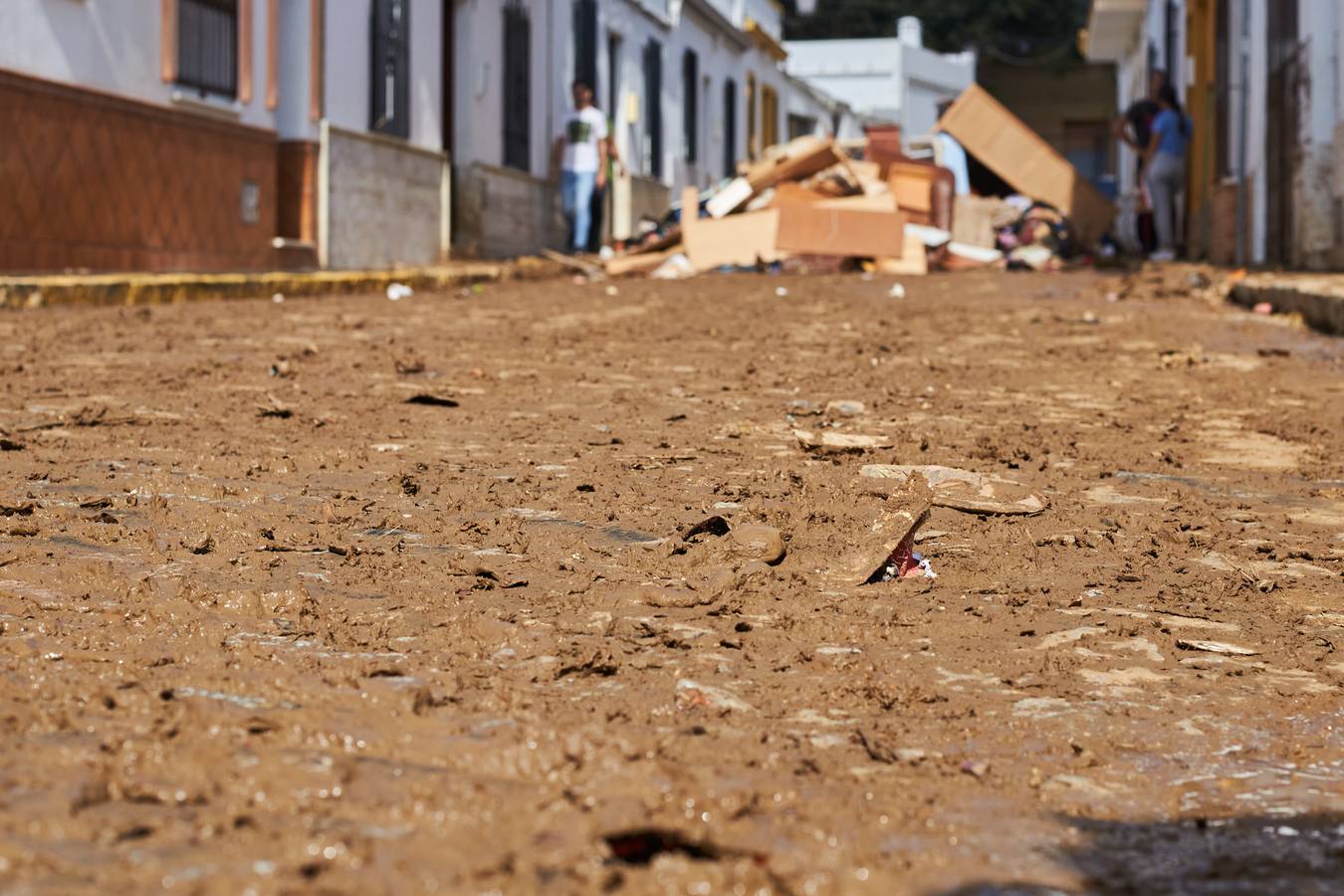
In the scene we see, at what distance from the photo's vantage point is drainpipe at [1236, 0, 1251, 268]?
15.9 meters

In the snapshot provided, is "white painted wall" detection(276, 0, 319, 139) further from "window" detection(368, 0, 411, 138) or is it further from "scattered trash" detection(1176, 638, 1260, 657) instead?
"scattered trash" detection(1176, 638, 1260, 657)

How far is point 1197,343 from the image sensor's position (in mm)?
7383

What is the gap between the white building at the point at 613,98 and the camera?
60.8ft

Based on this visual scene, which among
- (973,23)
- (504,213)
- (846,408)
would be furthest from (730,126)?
(846,408)

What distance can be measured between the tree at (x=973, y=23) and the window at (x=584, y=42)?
2200 cm

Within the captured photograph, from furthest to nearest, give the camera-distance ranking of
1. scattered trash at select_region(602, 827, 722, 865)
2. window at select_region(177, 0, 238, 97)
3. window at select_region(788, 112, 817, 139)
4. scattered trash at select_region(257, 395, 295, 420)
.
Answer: window at select_region(788, 112, 817, 139)
window at select_region(177, 0, 238, 97)
scattered trash at select_region(257, 395, 295, 420)
scattered trash at select_region(602, 827, 722, 865)

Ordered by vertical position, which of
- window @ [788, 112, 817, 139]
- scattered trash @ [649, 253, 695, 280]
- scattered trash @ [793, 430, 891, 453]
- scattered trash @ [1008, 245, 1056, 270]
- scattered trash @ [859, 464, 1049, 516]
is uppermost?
window @ [788, 112, 817, 139]

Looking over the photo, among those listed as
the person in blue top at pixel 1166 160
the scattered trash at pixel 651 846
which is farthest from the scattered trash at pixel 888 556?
the person in blue top at pixel 1166 160

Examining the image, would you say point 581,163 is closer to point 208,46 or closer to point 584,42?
point 584,42

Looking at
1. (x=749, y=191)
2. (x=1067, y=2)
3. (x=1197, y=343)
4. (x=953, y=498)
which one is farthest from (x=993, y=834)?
(x=1067, y=2)

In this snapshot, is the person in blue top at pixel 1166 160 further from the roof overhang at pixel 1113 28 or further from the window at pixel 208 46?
the roof overhang at pixel 1113 28

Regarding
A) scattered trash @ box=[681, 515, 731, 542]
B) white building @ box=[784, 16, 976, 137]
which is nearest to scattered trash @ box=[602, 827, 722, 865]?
scattered trash @ box=[681, 515, 731, 542]

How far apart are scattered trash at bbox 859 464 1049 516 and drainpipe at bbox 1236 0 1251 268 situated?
42.1 feet

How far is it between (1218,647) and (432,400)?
3.07 metres
